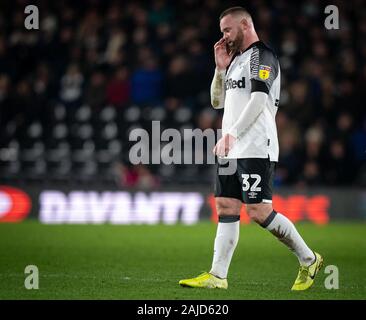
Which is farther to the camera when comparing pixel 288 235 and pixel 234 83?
pixel 234 83

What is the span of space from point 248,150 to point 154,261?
2.90 m

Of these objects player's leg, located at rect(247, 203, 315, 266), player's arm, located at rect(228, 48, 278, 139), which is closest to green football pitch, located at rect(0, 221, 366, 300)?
player's leg, located at rect(247, 203, 315, 266)

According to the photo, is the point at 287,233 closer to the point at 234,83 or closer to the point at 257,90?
the point at 257,90

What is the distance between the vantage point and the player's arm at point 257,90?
754 centimetres

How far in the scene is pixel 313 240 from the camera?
13078 mm

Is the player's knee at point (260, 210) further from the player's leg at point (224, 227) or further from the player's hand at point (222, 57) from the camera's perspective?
the player's hand at point (222, 57)

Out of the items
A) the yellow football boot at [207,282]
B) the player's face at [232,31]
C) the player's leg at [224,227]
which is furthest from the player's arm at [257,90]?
the yellow football boot at [207,282]

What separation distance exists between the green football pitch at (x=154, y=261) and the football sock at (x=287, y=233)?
0.30 m

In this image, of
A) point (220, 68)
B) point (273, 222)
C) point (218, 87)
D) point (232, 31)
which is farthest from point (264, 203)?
point (232, 31)

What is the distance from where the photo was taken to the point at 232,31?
7.82 meters

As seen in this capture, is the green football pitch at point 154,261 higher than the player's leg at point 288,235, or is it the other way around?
the player's leg at point 288,235
